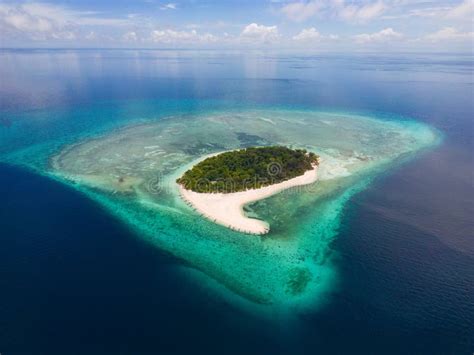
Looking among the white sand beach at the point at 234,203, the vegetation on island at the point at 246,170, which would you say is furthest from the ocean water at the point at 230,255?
the vegetation on island at the point at 246,170

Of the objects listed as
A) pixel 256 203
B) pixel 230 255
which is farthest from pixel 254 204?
pixel 230 255

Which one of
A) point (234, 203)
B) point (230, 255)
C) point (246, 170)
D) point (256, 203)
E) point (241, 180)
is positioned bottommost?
point (230, 255)

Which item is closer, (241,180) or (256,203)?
(256,203)

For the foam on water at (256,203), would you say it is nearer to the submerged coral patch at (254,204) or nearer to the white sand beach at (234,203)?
the submerged coral patch at (254,204)

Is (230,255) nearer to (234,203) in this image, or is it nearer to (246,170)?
(234,203)

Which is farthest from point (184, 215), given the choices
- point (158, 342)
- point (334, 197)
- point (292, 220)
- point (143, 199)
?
point (334, 197)

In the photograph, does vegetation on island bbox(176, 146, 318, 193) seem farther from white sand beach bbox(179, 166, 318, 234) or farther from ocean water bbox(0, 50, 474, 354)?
ocean water bbox(0, 50, 474, 354)

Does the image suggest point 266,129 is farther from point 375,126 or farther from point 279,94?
point 279,94
